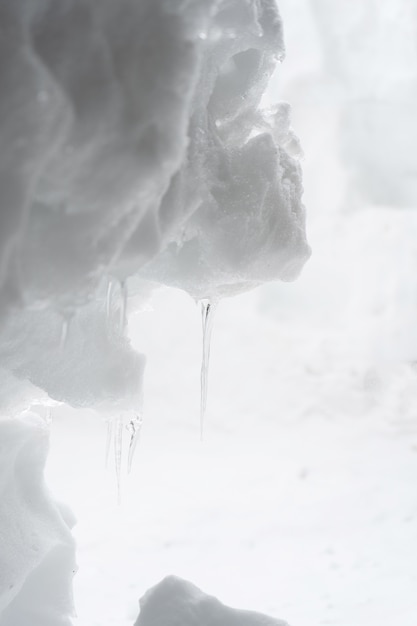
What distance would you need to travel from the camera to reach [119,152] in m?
1.61

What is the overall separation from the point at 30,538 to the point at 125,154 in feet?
9.17

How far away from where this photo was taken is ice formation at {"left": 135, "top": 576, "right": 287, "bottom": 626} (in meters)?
3.00

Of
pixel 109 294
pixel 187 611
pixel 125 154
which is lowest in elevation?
pixel 187 611

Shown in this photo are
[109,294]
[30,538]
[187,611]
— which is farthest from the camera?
[30,538]

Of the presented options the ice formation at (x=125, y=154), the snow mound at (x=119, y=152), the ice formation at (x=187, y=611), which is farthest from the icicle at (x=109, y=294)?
the ice formation at (x=187, y=611)

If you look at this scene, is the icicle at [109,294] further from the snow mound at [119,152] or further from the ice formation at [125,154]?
the snow mound at [119,152]

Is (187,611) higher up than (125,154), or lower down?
lower down

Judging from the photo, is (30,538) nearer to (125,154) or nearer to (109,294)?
(109,294)

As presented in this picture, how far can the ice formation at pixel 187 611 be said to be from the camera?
9.86 ft

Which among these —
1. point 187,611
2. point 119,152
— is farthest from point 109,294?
point 187,611

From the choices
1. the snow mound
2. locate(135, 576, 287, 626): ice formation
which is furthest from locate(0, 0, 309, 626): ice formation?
locate(135, 576, 287, 626): ice formation

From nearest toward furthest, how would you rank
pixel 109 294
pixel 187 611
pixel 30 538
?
pixel 109 294
pixel 187 611
pixel 30 538

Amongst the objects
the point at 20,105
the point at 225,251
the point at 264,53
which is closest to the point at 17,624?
the point at 225,251

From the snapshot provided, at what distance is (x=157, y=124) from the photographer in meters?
1.60
